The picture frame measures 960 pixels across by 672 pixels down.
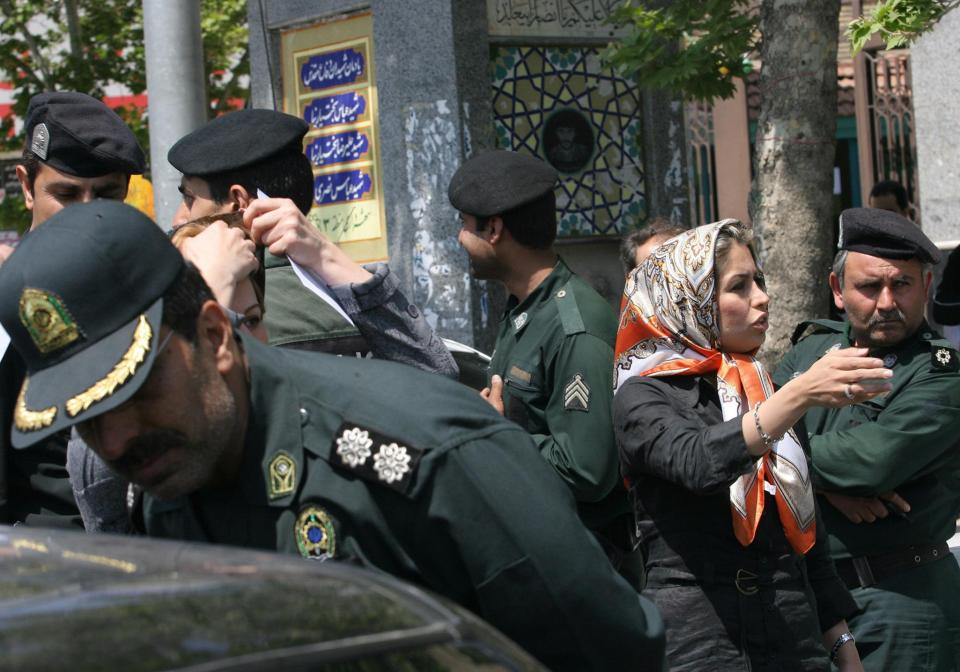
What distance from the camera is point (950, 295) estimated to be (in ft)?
16.7

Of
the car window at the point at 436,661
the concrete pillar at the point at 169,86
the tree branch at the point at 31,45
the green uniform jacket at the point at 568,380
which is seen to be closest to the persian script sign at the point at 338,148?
the concrete pillar at the point at 169,86

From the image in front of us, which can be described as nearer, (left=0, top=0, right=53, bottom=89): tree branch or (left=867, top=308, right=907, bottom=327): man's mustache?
(left=867, top=308, right=907, bottom=327): man's mustache

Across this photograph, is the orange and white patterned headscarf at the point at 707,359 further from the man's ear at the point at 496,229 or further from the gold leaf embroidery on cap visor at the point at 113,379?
the gold leaf embroidery on cap visor at the point at 113,379

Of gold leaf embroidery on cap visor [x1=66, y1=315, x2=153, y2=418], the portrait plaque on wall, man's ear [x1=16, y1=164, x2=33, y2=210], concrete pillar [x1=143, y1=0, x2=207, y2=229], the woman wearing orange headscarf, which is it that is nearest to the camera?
gold leaf embroidery on cap visor [x1=66, y1=315, x2=153, y2=418]

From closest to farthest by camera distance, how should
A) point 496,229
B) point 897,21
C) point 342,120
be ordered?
point 496,229
point 897,21
point 342,120

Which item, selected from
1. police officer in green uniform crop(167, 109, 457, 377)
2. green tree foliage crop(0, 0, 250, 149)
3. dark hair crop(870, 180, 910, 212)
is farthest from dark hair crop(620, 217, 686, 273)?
green tree foliage crop(0, 0, 250, 149)

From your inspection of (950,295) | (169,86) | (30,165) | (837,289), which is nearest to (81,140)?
(30,165)

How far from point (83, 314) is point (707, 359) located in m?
1.88

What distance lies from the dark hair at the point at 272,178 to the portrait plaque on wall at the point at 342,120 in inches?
216

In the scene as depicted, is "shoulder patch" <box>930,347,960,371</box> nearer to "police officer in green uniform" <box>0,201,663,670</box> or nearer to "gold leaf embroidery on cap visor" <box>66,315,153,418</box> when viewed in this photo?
"police officer in green uniform" <box>0,201,663,670</box>

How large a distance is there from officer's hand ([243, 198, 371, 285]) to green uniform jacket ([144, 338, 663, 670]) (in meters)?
0.87

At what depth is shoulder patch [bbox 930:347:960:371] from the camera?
4.07 m

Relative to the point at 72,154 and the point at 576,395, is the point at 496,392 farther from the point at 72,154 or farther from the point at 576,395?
the point at 72,154

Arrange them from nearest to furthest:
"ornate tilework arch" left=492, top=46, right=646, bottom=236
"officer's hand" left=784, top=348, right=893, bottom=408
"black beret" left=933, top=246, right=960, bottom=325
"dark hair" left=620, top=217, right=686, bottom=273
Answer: "officer's hand" left=784, top=348, right=893, bottom=408 < "black beret" left=933, top=246, right=960, bottom=325 < "dark hair" left=620, top=217, right=686, bottom=273 < "ornate tilework arch" left=492, top=46, right=646, bottom=236
